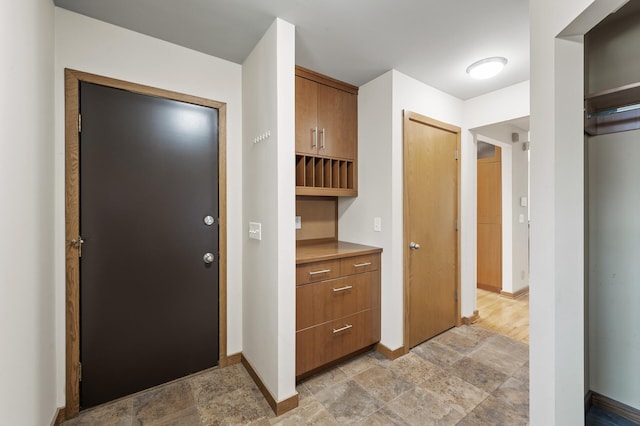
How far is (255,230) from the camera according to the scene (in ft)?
6.54

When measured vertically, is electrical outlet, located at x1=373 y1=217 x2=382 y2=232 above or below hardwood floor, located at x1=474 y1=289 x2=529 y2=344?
above

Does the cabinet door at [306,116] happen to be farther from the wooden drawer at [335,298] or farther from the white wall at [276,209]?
the wooden drawer at [335,298]

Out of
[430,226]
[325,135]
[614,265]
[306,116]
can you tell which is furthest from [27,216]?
[614,265]

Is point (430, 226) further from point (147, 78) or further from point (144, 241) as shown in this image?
point (147, 78)

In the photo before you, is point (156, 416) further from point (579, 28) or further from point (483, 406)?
point (579, 28)

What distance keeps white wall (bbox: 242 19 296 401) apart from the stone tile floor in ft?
0.73

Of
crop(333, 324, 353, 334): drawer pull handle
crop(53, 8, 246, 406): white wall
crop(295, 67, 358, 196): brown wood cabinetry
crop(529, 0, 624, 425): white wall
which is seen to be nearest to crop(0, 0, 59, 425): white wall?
crop(53, 8, 246, 406): white wall

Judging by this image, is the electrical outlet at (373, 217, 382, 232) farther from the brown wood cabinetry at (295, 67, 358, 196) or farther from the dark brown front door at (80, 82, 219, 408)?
the dark brown front door at (80, 82, 219, 408)

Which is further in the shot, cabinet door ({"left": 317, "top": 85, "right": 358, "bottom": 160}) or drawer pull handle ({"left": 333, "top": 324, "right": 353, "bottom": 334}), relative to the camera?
cabinet door ({"left": 317, "top": 85, "right": 358, "bottom": 160})

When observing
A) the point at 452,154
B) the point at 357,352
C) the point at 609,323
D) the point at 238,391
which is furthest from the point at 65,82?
the point at 609,323

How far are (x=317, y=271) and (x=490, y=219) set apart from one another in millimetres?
3378

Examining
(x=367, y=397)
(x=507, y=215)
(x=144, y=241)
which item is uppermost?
(x=507, y=215)

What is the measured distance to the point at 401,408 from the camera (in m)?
1.76

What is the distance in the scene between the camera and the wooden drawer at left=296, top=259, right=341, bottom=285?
6.39ft
